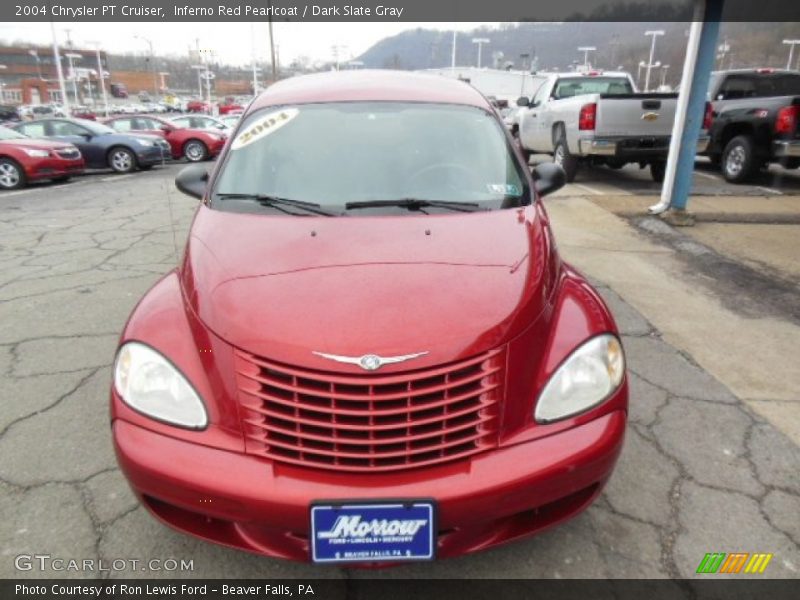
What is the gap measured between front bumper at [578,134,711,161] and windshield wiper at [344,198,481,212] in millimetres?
7015

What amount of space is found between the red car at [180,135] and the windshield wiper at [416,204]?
15.5m

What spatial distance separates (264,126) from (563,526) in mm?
2408

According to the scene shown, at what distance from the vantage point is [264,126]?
3.06m

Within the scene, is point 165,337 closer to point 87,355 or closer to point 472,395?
point 472,395

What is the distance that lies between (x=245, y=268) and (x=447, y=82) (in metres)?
2.17

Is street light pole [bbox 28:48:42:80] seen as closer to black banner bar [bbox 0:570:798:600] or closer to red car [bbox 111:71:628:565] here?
red car [bbox 111:71:628:565]

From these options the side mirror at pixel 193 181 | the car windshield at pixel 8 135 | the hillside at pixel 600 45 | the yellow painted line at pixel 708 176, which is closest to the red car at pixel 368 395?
the side mirror at pixel 193 181

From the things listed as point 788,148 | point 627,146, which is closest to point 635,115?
point 627,146

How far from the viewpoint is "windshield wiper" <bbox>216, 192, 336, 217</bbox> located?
2566 millimetres

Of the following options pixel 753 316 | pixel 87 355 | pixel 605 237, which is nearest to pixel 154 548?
pixel 87 355

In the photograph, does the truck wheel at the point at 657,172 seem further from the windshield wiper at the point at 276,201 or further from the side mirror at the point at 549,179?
the windshield wiper at the point at 276,201

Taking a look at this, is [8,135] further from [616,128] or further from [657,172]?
[657,172]

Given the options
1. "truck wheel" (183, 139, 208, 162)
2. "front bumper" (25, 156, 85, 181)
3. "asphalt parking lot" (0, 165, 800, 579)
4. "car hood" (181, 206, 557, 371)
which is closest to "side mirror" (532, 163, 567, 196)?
"car hood" (181, 206, 557, 371)

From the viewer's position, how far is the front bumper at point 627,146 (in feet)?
28.9
